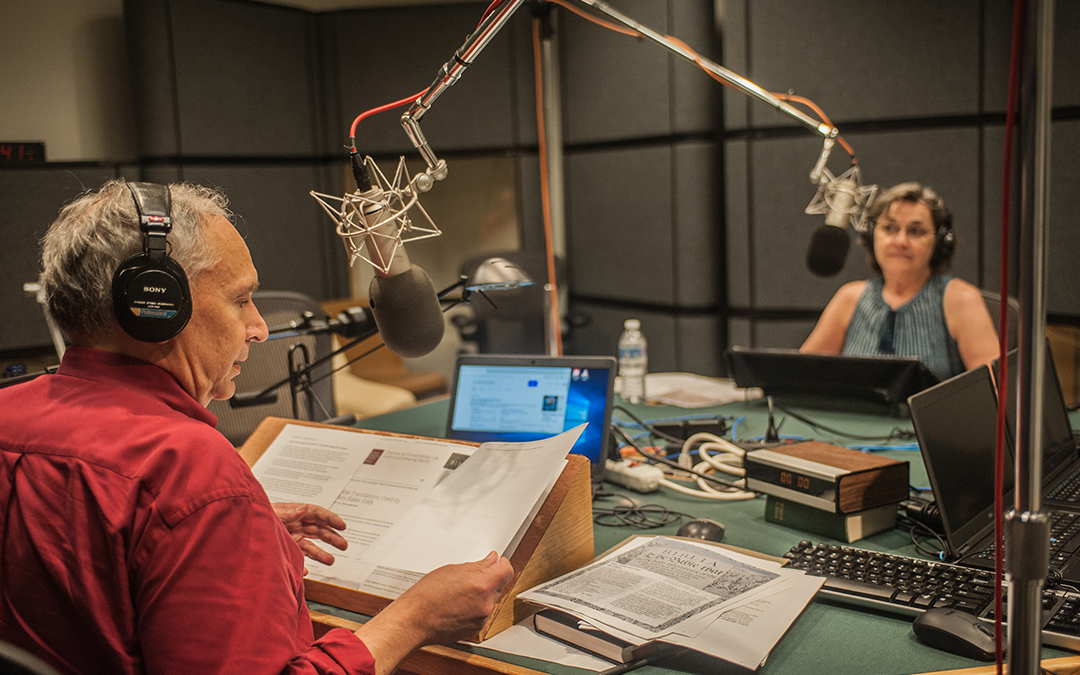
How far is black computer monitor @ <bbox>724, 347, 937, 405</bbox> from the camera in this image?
1.95 m

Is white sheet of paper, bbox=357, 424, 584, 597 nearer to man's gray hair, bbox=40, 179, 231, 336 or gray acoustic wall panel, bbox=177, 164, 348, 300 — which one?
man's gray hair, bbox=40, 179, 231, 336

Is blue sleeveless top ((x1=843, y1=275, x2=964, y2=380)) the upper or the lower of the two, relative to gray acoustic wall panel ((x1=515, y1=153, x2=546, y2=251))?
lower

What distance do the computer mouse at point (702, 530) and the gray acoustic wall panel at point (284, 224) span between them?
9.63 ft

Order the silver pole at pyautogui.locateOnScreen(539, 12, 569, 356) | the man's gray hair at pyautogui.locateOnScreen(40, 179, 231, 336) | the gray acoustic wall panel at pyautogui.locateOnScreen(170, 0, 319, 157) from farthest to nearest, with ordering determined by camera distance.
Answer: the silver pole at pyautogui.locateOnScreen(539, 12, 569, 356) → the gray acoustic wall panel at pyautogui.locateOnScreen(170, 0, 319, 157) → the man's gray hair at pyautogui.locateOnScreen(40, 179, 231, 336)

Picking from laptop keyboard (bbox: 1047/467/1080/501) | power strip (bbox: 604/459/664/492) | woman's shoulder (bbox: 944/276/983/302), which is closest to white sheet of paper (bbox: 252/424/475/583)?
power strip (bbox: 604/459/664/492)

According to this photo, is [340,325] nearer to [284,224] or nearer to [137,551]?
[137,551]

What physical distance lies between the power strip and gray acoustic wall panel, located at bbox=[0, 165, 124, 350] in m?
2.52

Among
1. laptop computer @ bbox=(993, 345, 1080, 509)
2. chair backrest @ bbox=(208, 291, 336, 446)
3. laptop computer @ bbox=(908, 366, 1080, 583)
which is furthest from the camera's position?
chair backrest @ bbox=(208, 291, 336, 446)

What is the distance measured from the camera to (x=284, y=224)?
12.9 feet

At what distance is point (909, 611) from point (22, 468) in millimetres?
1024

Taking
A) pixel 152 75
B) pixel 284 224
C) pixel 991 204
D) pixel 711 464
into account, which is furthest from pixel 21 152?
pixel 991 204

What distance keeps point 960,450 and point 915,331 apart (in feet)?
4.39

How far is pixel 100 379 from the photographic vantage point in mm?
824

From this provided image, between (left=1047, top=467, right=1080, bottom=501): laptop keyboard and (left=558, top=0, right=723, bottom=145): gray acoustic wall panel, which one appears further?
(left=558, top=0, right=723, bottom=145): gray acoustic wall panel
